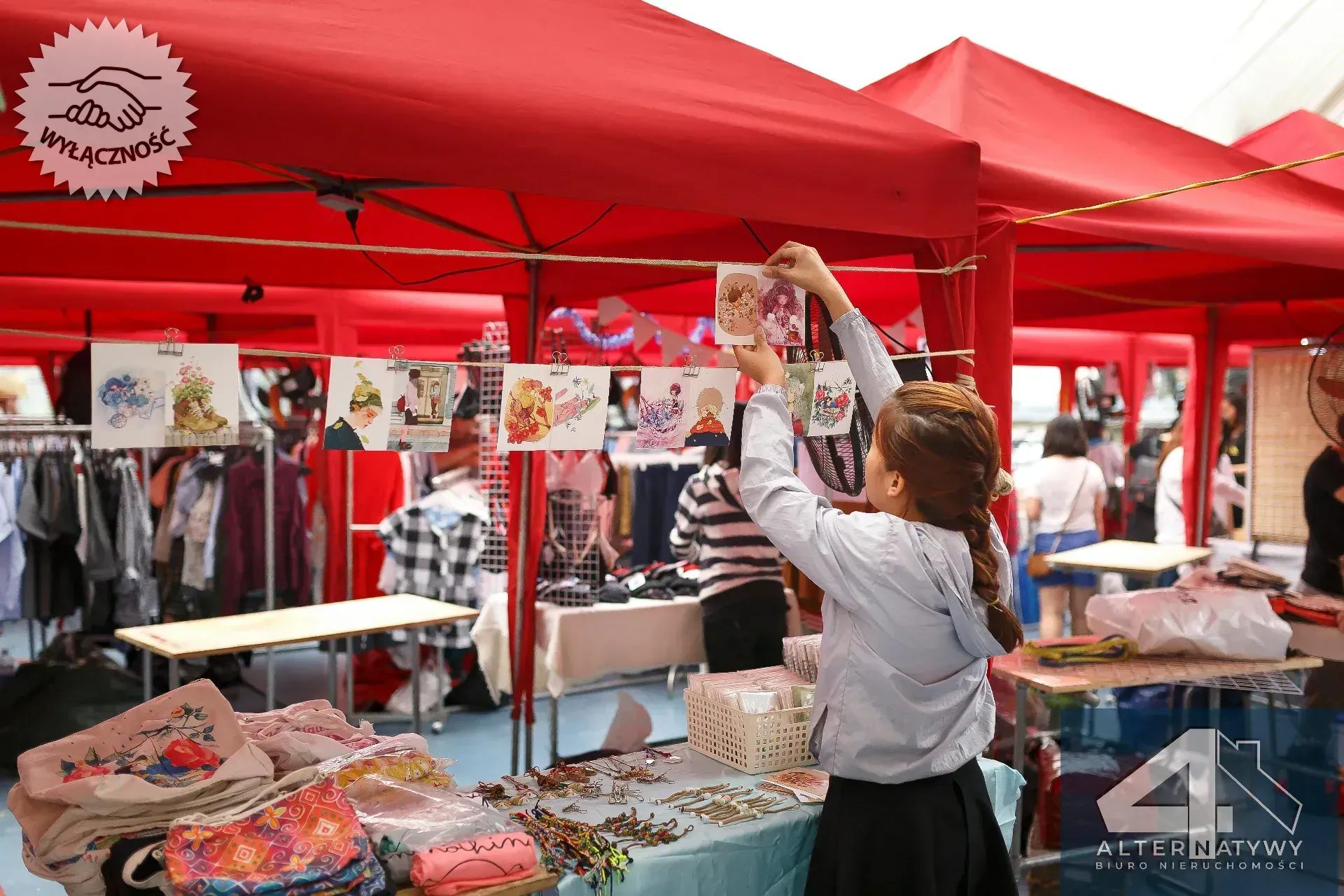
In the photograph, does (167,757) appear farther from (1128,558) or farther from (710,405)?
(1128,558)

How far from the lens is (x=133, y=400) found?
1.85m

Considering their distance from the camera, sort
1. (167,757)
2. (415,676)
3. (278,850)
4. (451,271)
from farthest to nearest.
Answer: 1. (415,676)
2. (451,271)
3. (167,757)
4. (278,850)

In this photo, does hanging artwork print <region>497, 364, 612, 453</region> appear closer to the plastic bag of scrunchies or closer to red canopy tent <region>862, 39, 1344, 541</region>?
the plastic bag of scrunchies

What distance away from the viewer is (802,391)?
242 centimetres

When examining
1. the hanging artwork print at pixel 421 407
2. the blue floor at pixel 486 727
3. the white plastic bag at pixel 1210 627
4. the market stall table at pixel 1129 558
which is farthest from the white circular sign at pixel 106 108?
the market stall table at pixel 1129 558

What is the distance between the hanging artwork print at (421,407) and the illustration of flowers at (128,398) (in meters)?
0.46

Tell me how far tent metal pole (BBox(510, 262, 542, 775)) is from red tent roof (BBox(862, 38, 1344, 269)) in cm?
157

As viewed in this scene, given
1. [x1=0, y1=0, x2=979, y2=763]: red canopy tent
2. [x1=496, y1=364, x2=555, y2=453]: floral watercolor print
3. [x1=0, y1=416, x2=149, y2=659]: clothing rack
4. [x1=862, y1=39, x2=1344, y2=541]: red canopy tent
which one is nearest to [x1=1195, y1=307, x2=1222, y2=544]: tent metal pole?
[x1=862, y1=39, x2=1344, y2=541]: red canopy tent

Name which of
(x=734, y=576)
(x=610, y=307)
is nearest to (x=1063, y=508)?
(x=734, y=576)

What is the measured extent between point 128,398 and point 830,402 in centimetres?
156

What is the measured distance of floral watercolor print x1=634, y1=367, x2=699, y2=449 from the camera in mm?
2260

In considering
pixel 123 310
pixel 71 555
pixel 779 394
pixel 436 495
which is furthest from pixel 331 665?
pixel 779 394

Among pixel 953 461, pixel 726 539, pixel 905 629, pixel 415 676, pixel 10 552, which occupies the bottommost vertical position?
pixel 415 676

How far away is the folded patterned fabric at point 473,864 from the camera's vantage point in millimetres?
1761
